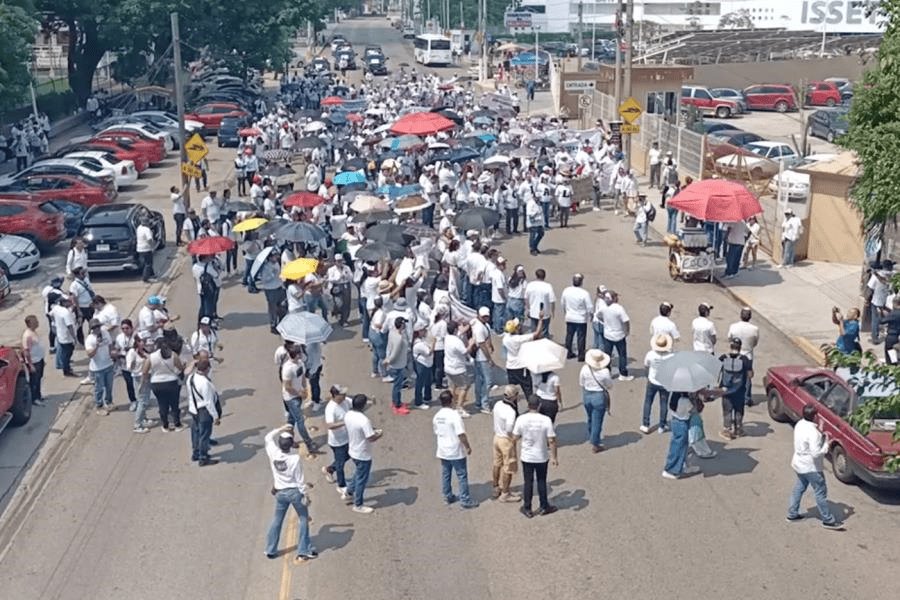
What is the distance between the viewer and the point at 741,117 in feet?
191

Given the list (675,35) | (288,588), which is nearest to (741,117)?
(675,35)

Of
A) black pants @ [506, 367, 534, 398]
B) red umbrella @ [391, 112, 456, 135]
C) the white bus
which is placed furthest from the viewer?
the white bus

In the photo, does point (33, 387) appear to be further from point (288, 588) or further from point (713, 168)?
point (713, 168)

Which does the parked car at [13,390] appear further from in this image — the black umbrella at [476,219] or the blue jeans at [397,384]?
the black umbrella at [476,219]

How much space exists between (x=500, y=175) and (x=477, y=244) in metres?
8.28

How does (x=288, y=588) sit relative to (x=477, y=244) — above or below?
below

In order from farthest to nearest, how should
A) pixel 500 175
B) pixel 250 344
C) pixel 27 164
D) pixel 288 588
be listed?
pixel 27 164 < pixel 500 175 < pixel 250 344 < pixel 288 588

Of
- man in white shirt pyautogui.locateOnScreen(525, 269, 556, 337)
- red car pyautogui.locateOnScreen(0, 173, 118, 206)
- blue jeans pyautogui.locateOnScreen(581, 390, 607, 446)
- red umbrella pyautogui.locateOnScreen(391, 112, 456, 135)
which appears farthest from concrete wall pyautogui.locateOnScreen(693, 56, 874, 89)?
blue jeans pyautogui.locateOnScreen(581, 390, 607, 446)

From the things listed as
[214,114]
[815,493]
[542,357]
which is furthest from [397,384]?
[214,114]

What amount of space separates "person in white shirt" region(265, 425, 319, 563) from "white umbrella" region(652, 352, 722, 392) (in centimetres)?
455

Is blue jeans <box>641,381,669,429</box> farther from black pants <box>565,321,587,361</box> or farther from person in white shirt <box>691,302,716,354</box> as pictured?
black pants <box>565,321,587,361</box>

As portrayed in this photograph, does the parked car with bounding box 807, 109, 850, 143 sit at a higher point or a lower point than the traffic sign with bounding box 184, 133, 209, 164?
lower

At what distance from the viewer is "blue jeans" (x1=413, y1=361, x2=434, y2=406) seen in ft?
54.7

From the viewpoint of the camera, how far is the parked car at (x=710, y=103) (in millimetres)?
56656
